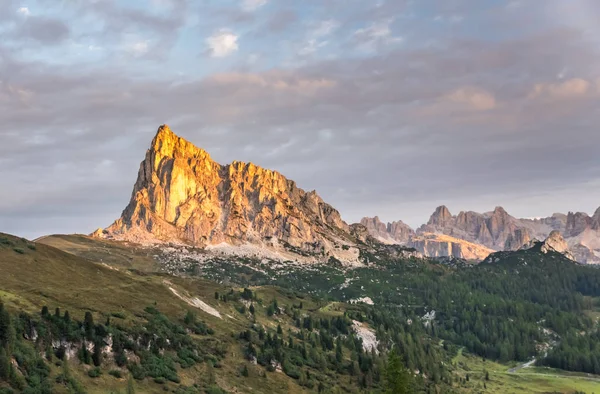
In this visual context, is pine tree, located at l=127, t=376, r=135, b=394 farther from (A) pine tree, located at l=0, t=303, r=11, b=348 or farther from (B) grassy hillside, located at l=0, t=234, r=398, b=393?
(A) pine tree, located at l=0, t=303, r=11, b=348

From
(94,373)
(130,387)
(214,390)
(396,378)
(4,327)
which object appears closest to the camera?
(4,327)

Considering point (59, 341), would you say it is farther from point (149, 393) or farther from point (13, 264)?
point (13, 264)

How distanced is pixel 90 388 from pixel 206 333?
71308 millimetres

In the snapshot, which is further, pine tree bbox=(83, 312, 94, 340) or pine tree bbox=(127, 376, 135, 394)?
pine tree bbox=(83, 312, 94, 340)

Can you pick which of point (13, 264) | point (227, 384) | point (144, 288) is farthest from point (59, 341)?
point (144, 288)

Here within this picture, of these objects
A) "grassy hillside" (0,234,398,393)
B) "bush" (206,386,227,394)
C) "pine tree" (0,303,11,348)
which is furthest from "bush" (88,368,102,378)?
"bush" (206,386,227,394)

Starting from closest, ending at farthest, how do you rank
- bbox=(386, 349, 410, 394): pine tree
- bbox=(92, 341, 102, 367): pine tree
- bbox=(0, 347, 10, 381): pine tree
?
1. bbox=(0, 347, 10, 381): pine tree
2. bbox=(386, 349, 410, 394): pine tree
3. bbox=(92, 341, 102, 367): pine tree

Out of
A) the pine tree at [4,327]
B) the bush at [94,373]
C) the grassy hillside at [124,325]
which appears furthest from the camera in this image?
the grassy hillside at [124,325]

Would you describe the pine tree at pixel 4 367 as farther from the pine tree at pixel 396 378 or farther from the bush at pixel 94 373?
the pine tree at pixel 396 378

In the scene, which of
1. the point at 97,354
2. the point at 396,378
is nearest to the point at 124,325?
the point at 97,354

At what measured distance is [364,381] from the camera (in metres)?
176

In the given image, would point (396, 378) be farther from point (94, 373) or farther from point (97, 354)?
point (97, 354)

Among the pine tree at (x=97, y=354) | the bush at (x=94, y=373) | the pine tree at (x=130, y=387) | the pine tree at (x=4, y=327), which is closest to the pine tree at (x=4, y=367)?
the pine tree at (x=4, y=327)

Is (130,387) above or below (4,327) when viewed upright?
below
